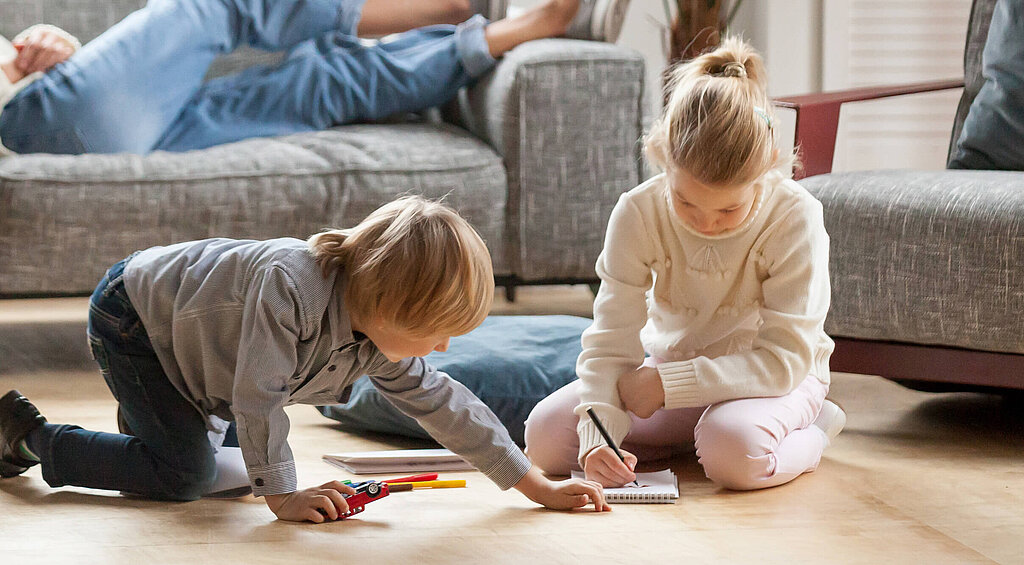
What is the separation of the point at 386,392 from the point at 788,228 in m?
0.53

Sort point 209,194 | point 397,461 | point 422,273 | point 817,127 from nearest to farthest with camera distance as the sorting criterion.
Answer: point 422,273 < point 397,461 < point 817,127 < point 209,194

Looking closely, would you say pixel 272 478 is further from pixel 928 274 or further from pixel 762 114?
pixel 928 274

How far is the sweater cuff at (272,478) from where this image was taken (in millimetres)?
1171

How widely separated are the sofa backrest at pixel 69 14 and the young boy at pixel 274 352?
1312 millimetres

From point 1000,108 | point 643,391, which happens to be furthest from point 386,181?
point 1000,108

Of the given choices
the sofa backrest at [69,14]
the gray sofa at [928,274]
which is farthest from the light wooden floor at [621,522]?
the sofa backrest at [69,14]

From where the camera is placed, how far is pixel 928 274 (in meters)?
1.57

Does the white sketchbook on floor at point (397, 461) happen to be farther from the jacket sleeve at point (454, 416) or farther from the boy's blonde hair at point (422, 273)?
the boy's blonde hair at point (422, 273)

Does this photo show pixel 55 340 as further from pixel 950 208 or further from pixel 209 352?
pixel 950 208

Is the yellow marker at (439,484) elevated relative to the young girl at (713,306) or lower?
lower

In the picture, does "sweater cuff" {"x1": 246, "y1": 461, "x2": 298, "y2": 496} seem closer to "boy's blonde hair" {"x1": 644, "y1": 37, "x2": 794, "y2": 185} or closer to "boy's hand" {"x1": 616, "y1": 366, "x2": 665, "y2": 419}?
"boy's hand" {"x1": 616, "y1": 366, "x2": 665, "y2": 419}

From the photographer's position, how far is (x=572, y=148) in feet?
6.95

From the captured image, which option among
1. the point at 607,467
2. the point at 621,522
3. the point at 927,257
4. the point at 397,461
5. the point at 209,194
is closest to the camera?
the point at 621,522

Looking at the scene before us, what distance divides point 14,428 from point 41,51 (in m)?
1.06
